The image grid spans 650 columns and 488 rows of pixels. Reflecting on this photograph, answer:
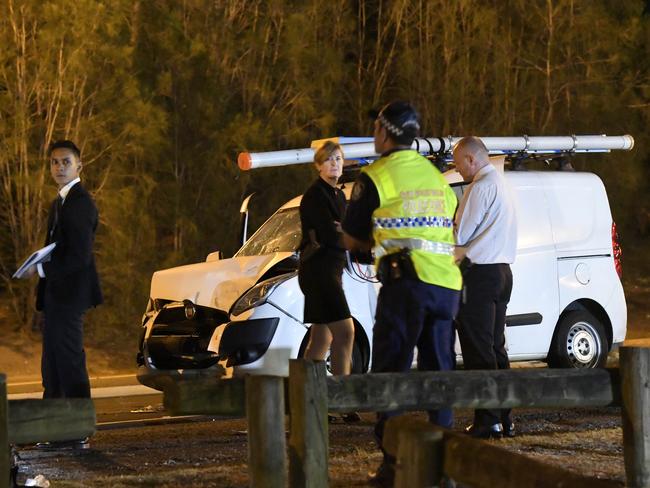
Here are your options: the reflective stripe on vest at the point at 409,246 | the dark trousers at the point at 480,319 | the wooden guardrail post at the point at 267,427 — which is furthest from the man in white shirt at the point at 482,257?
the wooden guardrail post at the point at 267,427

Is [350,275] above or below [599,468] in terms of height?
above

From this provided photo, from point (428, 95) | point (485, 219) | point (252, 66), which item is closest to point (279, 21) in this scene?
point (252, 66)

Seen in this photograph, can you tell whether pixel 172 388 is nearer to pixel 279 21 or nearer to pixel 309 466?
pixel 309 466

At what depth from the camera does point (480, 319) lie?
7.71 meters

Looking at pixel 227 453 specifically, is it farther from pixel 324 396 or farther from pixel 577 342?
pixel 577 342

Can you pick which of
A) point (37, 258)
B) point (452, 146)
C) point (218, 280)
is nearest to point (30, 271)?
point (37, 258)

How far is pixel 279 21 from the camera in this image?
18.4 m

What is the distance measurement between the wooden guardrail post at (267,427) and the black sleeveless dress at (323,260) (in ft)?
8.49

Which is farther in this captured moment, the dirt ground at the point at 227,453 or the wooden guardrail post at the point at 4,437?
the dirt ground at the point at 227,453

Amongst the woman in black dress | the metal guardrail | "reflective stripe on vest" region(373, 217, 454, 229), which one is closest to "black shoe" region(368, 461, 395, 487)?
the metal guardrail

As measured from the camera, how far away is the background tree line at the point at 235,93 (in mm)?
15047

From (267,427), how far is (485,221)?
2.88 m

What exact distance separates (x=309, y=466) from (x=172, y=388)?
2.10ft

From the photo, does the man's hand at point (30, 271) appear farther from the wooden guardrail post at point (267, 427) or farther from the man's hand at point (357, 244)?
the wooden guardrail post at point (267, 427)
